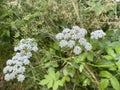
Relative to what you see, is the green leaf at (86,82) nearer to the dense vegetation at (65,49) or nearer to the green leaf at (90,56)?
the dense vegetation at (65,49)

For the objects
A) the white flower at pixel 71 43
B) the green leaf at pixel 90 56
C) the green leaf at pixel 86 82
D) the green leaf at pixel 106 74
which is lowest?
the green leaf at pixel 86 82

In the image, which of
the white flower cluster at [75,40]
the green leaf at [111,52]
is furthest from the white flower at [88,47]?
the green leaf at [111,52]

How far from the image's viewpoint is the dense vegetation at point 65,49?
6.23 feet

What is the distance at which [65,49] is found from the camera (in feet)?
6.43

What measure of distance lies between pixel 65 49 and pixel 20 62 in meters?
0.30

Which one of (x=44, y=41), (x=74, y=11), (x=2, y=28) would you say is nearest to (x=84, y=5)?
(x=74, y=11)

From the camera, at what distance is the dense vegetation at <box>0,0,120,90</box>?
1899 millimetres

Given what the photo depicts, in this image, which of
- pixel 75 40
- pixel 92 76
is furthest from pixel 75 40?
pixel 92 76

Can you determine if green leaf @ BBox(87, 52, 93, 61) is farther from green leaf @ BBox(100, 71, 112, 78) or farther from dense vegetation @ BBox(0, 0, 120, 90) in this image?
green leaf @ BBox(100, 71, 112, 78)

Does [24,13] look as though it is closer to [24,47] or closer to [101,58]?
[24,47]

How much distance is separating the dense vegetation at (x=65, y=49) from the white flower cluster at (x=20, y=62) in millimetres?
137

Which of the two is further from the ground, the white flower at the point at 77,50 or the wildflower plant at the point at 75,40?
the wildflower plant at the point at 75,40

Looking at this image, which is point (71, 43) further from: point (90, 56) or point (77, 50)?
point (90, 56)

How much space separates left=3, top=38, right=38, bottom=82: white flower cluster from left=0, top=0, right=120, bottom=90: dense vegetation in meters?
0.14
